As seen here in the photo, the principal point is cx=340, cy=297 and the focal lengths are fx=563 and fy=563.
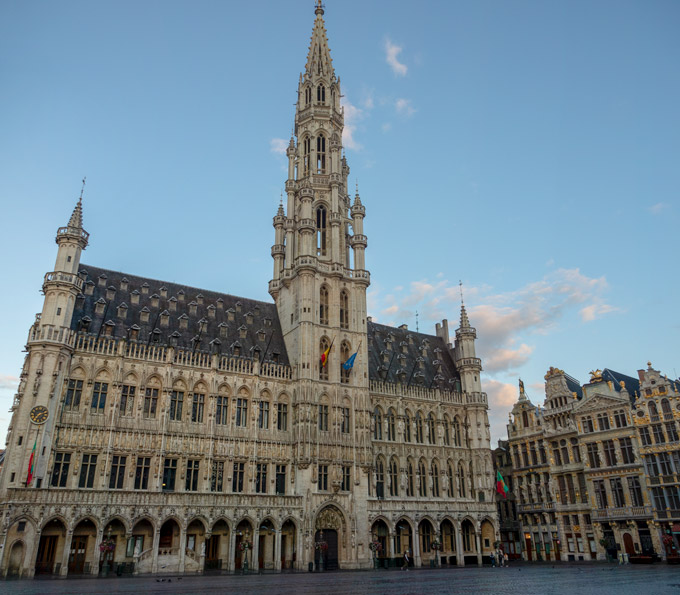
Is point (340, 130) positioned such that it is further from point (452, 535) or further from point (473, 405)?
point (452, 535)

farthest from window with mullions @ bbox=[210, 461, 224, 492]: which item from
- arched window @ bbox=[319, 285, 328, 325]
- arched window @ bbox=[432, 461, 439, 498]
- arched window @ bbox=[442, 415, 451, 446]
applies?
arched window @ bbox=[442, 415, 451, 446]

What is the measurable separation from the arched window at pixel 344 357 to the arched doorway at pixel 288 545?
14451 millimetres

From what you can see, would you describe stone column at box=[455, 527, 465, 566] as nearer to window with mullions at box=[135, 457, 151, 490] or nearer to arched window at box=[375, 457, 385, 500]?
arched window at box=[375, 457, 385, 500]


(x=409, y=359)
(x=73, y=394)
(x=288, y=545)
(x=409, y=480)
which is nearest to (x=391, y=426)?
(x=409, y=480)

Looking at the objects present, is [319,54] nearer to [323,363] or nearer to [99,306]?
[323,363]

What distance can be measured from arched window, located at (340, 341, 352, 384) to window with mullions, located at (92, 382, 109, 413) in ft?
72.5

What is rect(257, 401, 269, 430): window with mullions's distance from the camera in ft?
169

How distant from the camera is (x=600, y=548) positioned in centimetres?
5619

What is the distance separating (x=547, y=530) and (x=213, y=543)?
3717 cm

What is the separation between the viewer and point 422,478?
60.0m

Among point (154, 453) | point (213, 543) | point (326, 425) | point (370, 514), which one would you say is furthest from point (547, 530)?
point (154, 453)

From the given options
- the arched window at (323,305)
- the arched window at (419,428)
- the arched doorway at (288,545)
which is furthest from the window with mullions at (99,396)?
the arched window at (419,428)

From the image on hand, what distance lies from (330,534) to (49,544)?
22960mm

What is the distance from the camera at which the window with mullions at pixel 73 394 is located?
43.6 meters
